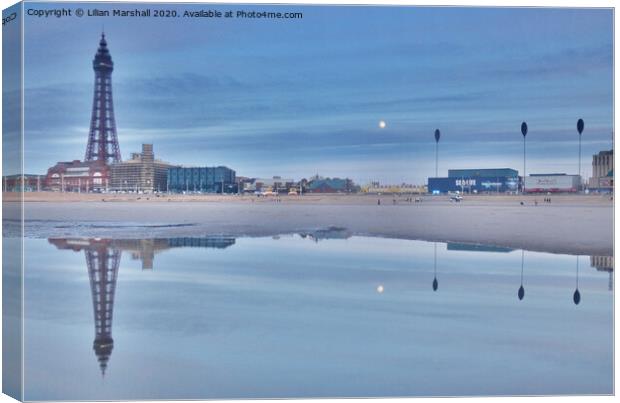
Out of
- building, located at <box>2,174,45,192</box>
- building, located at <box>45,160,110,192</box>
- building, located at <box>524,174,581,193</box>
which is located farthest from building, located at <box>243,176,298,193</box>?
building, located at <box>524,174,581,193</box>

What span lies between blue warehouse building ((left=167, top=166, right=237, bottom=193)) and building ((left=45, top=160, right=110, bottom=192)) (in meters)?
0.92

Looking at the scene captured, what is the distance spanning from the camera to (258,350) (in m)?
5.99

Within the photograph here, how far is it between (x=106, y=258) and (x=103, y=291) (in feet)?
8.18

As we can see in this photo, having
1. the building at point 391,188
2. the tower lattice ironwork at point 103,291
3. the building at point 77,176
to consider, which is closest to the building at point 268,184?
the building at point 391,188

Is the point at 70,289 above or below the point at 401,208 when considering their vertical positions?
below

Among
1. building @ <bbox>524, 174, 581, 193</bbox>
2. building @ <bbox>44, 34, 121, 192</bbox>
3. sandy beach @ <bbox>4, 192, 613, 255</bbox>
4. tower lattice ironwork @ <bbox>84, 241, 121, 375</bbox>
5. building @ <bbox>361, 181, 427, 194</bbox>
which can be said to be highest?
building @ <bbox>44, 34, 121, 192</bbox>

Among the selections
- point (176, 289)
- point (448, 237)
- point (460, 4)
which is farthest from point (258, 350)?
point (448, 237)

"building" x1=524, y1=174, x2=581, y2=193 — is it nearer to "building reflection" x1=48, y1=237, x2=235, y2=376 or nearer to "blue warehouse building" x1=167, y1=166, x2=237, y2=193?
"blue warehouse building" x1=167, y1=166, x2=237, y2=193

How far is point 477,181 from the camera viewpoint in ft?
27.9

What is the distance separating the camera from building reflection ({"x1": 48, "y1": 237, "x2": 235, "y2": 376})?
6215mm

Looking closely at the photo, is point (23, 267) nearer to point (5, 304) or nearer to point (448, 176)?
point (5, 304)

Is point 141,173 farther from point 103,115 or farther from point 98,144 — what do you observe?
point 103,115

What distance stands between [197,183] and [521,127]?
431cm

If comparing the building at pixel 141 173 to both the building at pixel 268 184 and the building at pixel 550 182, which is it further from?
the building at pixel 550 182
